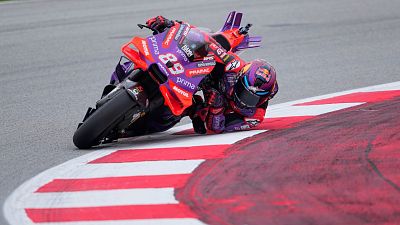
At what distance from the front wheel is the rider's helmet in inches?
38.9

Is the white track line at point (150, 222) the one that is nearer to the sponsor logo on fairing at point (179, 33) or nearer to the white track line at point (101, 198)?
the white track line at point (101, 198)

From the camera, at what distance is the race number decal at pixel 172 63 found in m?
Result: 7.33

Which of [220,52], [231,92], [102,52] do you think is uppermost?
[220,52]

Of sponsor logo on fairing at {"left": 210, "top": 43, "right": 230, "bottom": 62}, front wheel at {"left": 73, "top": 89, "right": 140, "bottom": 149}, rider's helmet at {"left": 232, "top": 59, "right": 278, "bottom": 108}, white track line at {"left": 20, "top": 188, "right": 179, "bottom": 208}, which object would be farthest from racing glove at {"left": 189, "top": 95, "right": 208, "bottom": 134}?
white track line at {"left": 20, "top": 188, "right": 179, "bottom": 208}

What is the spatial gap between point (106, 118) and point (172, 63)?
2.46 ft

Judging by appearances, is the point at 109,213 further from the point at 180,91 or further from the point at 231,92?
the point at 231,92

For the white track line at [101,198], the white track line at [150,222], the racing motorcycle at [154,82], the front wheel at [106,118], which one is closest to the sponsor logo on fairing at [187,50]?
the racing motorcycle at [154,82]

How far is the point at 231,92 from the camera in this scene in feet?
25.4

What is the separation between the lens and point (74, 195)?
19.3ft

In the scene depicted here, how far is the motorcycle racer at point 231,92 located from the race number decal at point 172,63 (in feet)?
1.10

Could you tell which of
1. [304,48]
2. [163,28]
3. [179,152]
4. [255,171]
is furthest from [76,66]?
[255,171]

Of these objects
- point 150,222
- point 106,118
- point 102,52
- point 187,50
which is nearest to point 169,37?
point 187,50

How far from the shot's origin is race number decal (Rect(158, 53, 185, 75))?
289 inches

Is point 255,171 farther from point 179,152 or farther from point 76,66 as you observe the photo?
point 76,66
